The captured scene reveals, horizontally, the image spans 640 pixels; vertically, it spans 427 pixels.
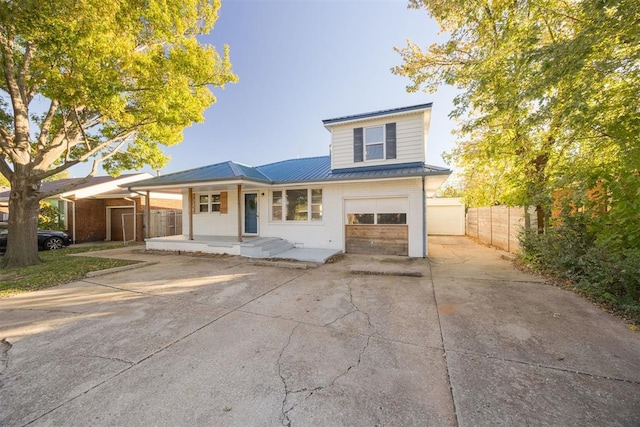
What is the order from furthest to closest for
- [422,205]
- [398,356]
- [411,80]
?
[411,80]
[422,205]
[398,356]

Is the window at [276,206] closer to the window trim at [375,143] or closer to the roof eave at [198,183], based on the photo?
the roof eave at [198,183]

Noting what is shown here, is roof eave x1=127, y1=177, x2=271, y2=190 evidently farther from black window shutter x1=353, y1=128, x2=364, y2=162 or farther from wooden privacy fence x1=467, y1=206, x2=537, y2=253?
wooden privacy fence x1=467, y1=206, x2=537, y2=253

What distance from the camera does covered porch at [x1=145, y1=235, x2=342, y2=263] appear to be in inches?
358

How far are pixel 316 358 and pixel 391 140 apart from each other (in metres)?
8.99

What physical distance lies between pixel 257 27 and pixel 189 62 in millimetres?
5911

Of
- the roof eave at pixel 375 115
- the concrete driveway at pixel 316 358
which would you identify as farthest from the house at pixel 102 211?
the roof eave at pixel 375 115

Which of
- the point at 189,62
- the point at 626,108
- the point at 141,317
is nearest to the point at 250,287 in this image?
the point at 141,317

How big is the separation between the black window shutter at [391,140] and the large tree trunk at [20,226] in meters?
12.5

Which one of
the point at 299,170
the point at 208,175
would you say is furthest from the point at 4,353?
the point at 299,170

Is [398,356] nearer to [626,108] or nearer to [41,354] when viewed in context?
[41,354]

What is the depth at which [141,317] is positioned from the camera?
4184mm

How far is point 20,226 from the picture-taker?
26.3ft

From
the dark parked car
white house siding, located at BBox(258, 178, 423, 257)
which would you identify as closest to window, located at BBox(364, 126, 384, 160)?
white house siding, located at BBox(258, 178, 423, 257)

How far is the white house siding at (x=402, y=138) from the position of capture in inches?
376
